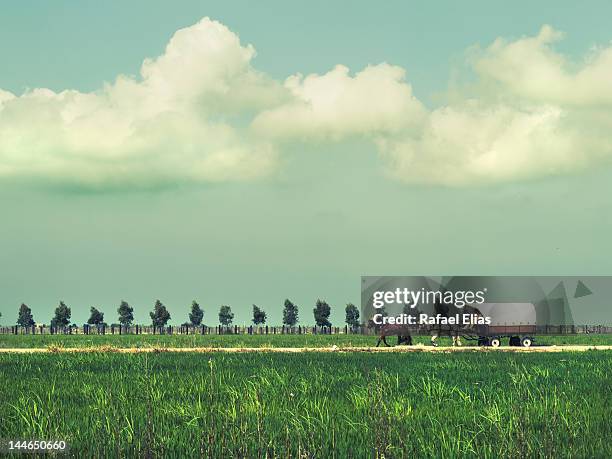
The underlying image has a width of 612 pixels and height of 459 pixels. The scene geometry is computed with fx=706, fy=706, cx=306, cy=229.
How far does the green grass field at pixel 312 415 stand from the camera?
1027 cm

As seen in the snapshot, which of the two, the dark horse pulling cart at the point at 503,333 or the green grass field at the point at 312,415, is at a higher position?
the green grass field at the point at 312,415

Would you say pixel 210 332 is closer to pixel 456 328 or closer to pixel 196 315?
pixel 196 315

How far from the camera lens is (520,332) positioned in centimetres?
4675

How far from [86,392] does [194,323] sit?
114041 mm

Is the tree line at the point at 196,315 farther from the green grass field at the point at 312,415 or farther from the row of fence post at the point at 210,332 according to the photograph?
the green grass field at the point at 312,415

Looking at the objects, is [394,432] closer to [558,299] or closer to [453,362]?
[453,362]

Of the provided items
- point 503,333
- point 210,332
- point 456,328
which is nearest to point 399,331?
point 456,328

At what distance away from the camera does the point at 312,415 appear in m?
13.1

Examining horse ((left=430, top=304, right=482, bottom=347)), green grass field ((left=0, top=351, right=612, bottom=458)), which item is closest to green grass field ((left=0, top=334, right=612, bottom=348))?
horse ((left=430, top=304, right=482, bottom=347))

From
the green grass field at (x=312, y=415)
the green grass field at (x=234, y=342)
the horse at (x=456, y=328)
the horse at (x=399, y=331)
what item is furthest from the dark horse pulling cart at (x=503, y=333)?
the green grass field at (x=312, y=415)

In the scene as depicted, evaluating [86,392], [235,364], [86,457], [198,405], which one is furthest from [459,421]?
[235,364]

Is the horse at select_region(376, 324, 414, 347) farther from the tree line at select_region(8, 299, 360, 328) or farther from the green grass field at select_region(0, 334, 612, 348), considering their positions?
the tree line at select_region(8, 299, 360, 328)

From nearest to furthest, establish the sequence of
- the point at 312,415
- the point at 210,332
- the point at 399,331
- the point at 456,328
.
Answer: the point at 312,415, the point at 399,331, the point at 456,328, the point at 210,332

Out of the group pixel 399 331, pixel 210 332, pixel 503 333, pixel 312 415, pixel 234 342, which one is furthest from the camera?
pixel 210 332
